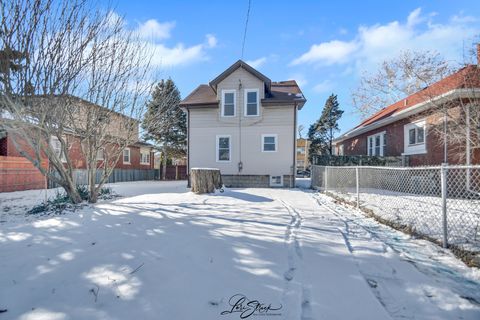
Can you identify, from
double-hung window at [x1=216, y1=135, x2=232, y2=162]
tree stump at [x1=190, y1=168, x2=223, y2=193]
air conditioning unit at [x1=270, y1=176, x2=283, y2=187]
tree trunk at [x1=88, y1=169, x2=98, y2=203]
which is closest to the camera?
tree trunk at [x1=88, y1=169, x2=98, y2=203]

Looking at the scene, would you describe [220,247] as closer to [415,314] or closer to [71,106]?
[415,314]

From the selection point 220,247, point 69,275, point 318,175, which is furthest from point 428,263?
point 318,175

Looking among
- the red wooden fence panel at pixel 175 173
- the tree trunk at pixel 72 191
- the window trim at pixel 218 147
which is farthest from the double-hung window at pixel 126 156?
the tree trunk at pixel 72 191

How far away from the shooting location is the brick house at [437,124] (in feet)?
27.7

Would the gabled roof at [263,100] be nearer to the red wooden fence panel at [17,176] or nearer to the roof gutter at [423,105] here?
the roof gutter at [423,105]

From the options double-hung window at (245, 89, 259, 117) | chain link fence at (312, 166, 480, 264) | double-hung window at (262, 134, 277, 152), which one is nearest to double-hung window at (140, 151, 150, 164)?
double-hung window at (245, 89, 259, 117)

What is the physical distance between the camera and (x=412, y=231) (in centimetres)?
407

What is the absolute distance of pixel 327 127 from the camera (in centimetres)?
2709

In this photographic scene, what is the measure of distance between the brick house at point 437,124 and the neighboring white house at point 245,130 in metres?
4.95

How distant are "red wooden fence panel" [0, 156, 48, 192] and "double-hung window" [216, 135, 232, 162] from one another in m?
8.63

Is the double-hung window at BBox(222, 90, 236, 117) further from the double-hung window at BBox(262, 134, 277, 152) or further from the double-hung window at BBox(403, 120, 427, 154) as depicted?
the double-hung window at BBox(403, 120, 427, 154)

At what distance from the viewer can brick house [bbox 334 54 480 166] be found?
8.45 meters

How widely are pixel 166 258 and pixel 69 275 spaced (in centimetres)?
93

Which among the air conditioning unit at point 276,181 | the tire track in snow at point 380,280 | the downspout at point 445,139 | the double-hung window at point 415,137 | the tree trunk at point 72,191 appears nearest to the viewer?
the tire track in snow at point 380,280
